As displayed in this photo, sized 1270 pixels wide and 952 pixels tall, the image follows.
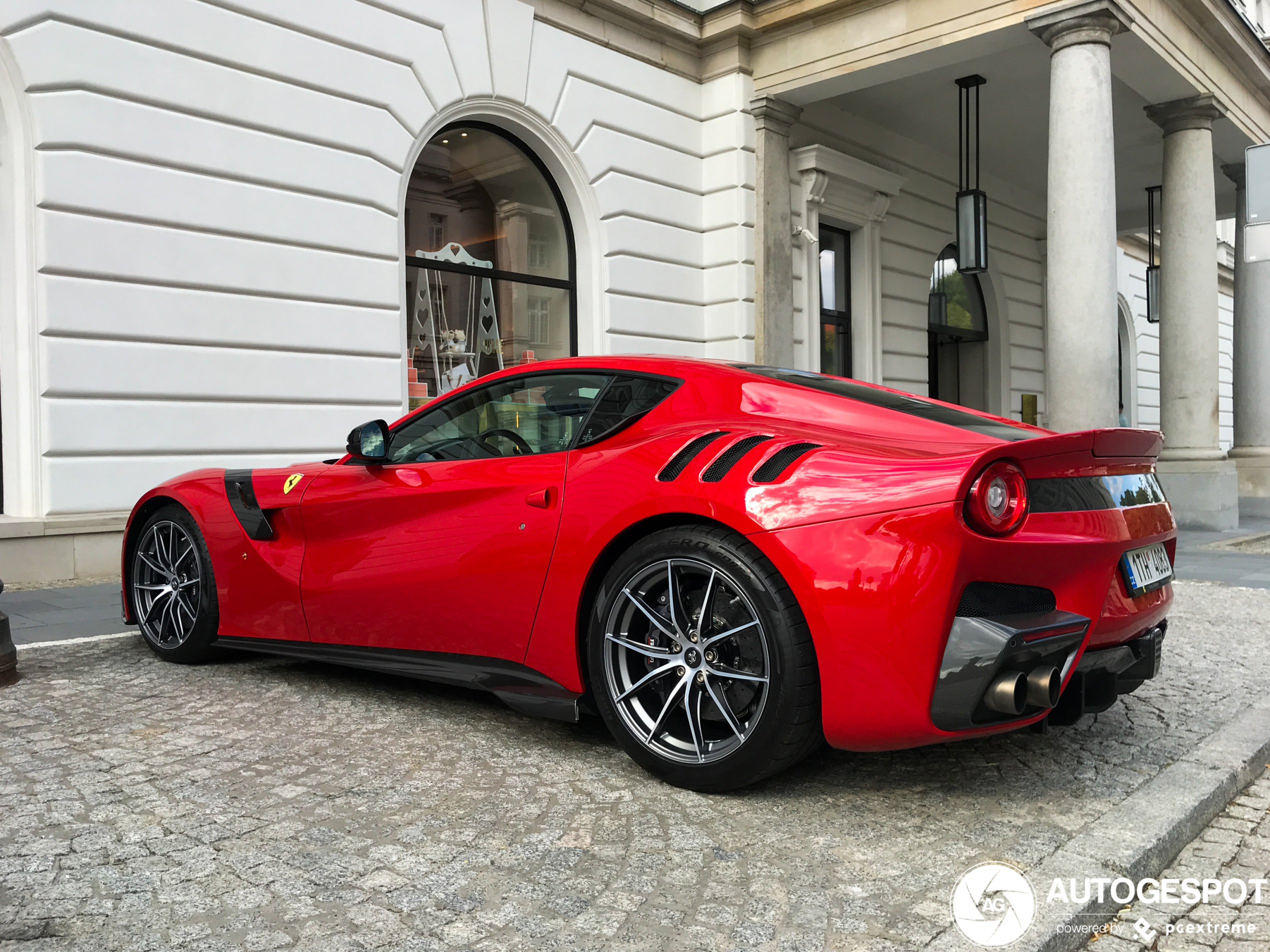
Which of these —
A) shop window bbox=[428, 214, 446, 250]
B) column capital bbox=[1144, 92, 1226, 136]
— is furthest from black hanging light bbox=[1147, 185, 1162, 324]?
shop window bbox=[428, 214, 446, 250]

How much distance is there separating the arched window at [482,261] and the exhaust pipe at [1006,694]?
8.13 m

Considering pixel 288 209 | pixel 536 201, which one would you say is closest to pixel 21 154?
pixel 288 209

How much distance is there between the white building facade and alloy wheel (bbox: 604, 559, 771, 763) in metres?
5.79

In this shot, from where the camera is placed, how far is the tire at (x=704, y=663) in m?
2.72

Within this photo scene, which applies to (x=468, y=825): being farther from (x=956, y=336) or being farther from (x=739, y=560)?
(x=956, y=336)

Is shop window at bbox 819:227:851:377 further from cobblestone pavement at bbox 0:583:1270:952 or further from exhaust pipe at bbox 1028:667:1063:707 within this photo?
exhaust pipe at bbox 1028:667:1063:707

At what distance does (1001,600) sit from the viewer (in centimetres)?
261

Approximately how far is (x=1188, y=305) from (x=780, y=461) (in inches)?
477

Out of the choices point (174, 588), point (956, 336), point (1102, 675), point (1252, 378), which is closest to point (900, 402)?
point (1102, 675)

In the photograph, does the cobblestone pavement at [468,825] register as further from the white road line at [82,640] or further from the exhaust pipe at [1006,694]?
the white road line at [82,640]

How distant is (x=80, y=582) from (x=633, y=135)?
7.62 meters

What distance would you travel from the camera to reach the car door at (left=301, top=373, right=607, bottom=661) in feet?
11.0

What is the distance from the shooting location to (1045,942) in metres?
2.04

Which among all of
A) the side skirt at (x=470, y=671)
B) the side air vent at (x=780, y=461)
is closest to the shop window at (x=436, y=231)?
the side skirt at (x=470, y=671)
